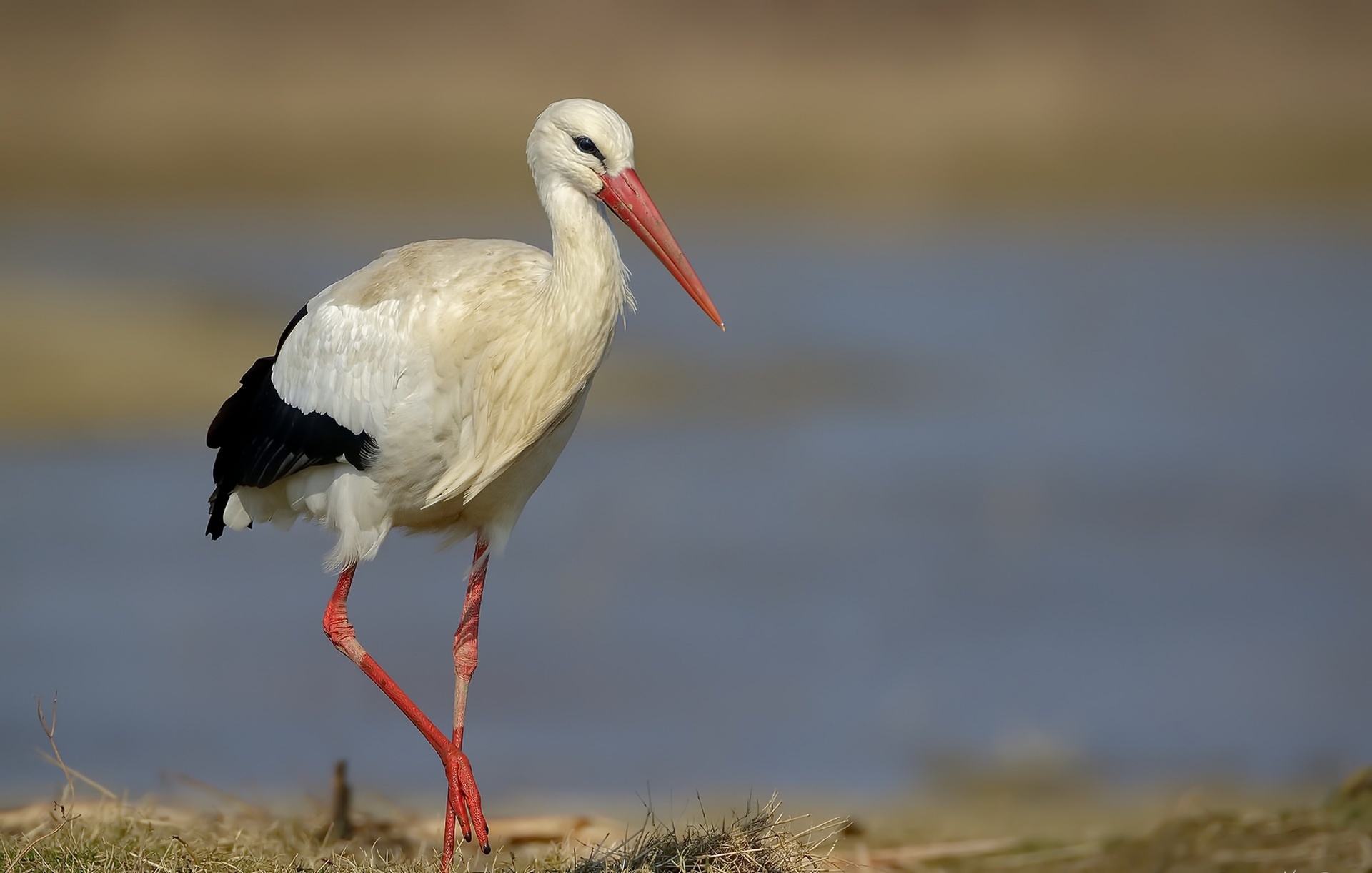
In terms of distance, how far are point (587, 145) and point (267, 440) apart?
4.32ft

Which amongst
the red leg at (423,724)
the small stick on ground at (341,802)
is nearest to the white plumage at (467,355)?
the red leg at (423,724)

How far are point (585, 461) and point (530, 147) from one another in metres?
6.32

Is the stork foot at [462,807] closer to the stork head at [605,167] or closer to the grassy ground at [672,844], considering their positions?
the grassy ground at [672,844]

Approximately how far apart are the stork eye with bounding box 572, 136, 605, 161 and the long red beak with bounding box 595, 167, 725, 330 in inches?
2.3

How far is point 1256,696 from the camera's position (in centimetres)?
703

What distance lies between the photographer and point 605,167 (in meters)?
4.26

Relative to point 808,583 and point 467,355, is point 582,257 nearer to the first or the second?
point 467,355

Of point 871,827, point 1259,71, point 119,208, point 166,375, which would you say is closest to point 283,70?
point 119,208

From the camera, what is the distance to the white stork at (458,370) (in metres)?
4.26

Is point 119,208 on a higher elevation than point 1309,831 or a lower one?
higher

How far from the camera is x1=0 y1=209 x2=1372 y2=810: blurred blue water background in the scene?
6.85 m

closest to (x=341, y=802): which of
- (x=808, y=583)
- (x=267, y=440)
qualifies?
(x=267, y=440)

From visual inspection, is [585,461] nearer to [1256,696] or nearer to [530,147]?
[1256,696]

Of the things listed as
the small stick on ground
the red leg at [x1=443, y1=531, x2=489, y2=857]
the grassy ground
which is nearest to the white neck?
the red leg at [x1=443, y1=531, x2=489, y2=857]
